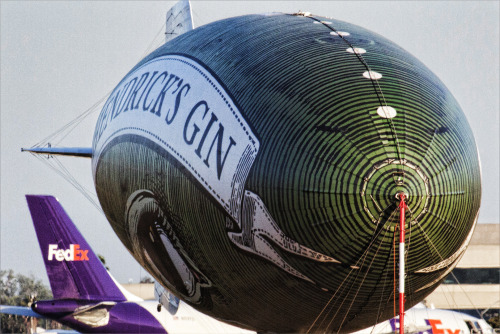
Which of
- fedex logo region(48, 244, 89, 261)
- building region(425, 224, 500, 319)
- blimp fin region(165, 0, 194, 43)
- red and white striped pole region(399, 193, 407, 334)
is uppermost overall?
blimp fin region(165, 0, 194, 43)

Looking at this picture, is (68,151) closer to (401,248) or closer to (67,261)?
(401,248)

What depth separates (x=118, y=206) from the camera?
55.1 ft

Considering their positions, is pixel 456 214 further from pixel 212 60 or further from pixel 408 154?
pixel 212 60

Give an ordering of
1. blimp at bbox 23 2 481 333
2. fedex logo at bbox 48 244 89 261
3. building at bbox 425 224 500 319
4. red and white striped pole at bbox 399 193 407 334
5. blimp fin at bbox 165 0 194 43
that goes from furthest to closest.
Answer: building at bbox 425 224 500 319 → fedex logo at bbox 48 244 89 261 → blimp fin at bbox 165 0 194 43 → blimp at bbox 23 2 481 333 → red and white striped pole at bbox 399 193 407 334

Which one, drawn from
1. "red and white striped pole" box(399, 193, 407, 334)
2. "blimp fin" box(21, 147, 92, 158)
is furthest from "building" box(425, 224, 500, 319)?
"red and white striped pole" box(399, 193, 407, 334)

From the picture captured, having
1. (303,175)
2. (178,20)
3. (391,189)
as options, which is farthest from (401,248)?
(178,20)

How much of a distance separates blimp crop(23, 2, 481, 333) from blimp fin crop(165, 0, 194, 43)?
11716mm

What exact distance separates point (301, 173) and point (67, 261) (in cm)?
3231

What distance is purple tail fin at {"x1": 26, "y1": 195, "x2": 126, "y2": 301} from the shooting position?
42.9 m

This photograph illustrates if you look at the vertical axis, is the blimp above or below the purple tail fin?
below

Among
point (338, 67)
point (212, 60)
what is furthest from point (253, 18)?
point (338, 67)

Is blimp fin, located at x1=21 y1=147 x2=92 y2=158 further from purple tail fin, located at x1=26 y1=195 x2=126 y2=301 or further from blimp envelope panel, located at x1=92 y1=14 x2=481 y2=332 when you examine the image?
purple tail fin, located at x1=26 y1=195 x2=126 y2=301

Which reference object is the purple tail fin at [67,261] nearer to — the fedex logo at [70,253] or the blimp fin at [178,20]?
the fedex logo at [70,253]

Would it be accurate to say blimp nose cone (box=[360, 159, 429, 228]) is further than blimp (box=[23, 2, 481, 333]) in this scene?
No
